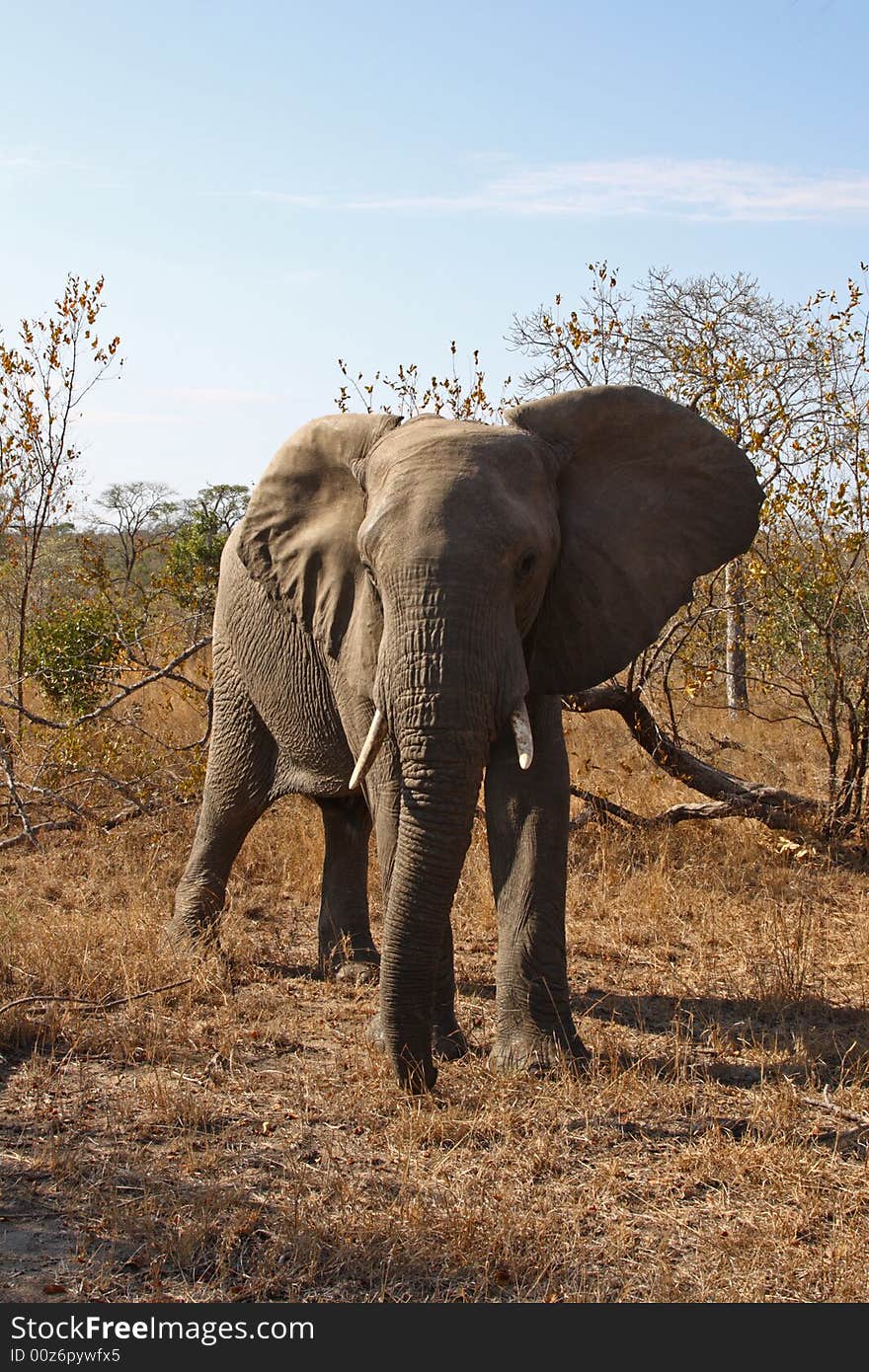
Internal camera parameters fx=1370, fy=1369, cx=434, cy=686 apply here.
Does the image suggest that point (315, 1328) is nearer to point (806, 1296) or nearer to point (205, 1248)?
point (205, 1248)

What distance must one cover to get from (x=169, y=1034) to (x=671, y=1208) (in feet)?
7.40

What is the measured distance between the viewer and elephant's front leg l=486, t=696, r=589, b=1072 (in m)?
5.16

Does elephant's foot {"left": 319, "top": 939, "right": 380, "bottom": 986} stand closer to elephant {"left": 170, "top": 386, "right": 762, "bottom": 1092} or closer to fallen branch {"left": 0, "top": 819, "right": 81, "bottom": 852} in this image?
elephant {"left": 170, "top": 386, "right": 762, "bottom": 1092}

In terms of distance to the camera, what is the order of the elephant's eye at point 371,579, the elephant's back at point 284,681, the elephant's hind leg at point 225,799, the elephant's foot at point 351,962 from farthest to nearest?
the elephant's hind leg at point 225,799 < the elephant's foot at point 351,962 < the elephant's back at point 284,681 < the elephant's eye at point 371,579

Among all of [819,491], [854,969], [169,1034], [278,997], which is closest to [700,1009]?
[854,969]

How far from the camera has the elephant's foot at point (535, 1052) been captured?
5.11 metres

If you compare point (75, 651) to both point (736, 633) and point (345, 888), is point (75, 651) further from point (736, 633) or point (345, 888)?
point (736, 633)

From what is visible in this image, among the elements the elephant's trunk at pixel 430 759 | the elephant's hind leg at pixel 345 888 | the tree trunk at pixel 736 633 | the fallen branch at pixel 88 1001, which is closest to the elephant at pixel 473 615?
the elephant's trunk at pixel 430 759

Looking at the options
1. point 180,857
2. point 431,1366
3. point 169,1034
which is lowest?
point 431,1366

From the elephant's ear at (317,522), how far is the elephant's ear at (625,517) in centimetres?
71

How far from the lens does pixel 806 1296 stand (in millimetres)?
3605

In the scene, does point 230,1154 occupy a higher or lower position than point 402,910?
lower

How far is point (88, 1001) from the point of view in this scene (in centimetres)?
566

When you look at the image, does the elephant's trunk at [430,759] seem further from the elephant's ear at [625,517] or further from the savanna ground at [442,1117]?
the elephant's ear at [625,517]
